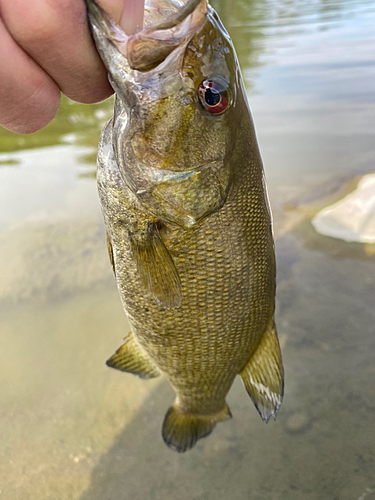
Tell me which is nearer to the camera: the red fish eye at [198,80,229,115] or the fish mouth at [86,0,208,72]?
the fish mouth at [86,0,208,72]

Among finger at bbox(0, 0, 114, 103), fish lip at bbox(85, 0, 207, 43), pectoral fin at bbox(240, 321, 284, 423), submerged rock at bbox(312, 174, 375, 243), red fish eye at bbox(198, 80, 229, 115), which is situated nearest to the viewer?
finger at bbox(0, 0, 114, 103)

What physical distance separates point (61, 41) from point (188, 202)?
2.00 feet

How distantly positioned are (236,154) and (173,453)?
1.80 meters

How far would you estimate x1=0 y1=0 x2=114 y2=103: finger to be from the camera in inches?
34.3

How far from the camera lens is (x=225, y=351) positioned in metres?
1.79

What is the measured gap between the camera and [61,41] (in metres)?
0.94

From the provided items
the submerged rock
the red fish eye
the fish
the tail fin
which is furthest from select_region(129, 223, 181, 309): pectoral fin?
the submerged rock

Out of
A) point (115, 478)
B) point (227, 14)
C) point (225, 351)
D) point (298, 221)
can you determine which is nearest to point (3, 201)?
point (298, 221)

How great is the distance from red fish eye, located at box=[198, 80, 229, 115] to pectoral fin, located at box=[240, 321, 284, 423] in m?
0.95

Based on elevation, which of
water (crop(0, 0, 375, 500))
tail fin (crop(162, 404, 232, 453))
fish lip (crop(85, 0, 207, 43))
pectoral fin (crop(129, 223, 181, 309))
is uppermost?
fish lip (crop(85, 0, 207, 43))

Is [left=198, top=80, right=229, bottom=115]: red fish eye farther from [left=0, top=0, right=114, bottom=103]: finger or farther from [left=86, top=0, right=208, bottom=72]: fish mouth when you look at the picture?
[left=0, top=0, right=114, bottom=103]: finger

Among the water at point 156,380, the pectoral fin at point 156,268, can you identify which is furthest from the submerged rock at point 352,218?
the pectoral fin at point 156,268

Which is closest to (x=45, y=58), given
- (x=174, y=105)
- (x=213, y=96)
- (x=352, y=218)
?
(x=174, y=105)

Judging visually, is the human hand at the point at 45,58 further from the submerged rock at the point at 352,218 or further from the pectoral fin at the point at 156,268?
A: the submerged rock at the point at 352,218
